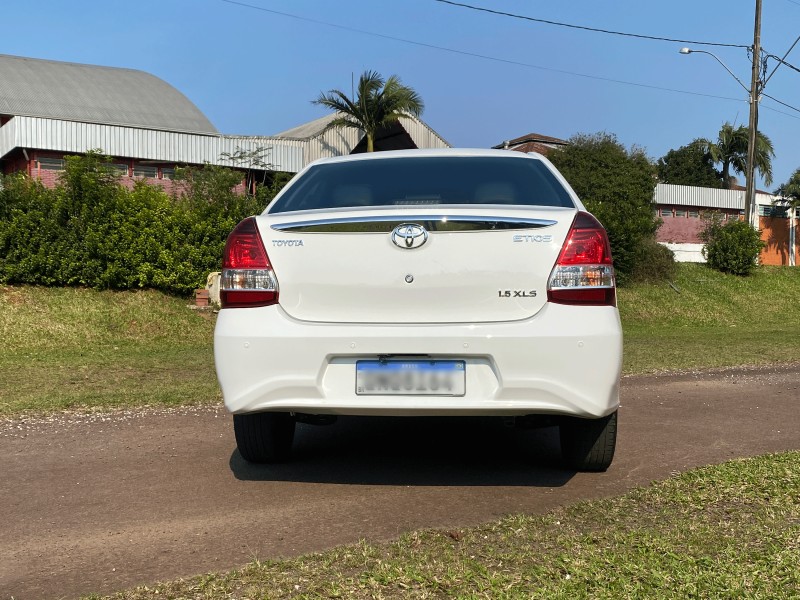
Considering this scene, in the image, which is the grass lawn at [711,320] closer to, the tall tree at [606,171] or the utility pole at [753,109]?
the utility pole at [753,109]

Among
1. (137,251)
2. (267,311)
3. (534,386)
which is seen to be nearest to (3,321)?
→ (137,251)

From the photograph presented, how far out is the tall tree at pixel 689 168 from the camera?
5991 cm

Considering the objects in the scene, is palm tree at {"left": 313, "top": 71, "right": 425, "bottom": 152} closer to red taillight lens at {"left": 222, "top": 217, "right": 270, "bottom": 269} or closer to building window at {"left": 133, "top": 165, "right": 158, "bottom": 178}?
building window at {"left": 133, "top": 165, "right": 158, "bottom": 178}

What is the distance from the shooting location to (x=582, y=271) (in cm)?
367

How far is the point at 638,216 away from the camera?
24.3 m

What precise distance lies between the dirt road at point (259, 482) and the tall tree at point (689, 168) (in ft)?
184

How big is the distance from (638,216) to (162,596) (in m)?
A: 23.3

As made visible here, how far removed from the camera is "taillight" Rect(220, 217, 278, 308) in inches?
148

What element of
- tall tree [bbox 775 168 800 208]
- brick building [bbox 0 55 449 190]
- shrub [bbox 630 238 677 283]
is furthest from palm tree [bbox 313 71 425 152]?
tall tree [bbox 775 168 800 208]

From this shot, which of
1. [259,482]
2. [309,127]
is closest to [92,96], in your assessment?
[309,127]

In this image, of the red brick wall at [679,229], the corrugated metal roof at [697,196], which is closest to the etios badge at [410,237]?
the red brick wall at [679,229]

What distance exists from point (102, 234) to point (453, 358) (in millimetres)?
12657

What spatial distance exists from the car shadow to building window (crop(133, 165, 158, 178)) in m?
23.5

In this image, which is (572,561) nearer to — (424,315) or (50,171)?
(424,315)
